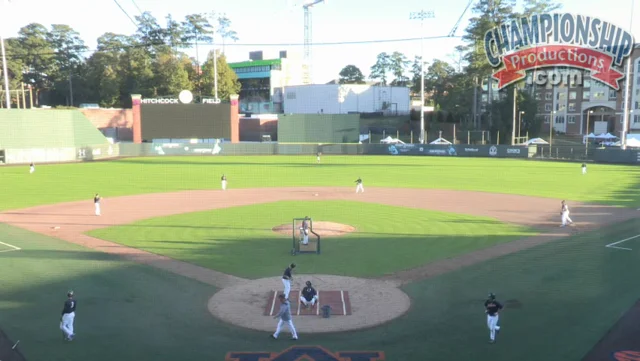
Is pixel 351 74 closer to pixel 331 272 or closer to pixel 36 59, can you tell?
pixel 36 59

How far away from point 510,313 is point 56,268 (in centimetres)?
1714

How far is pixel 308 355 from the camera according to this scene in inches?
528

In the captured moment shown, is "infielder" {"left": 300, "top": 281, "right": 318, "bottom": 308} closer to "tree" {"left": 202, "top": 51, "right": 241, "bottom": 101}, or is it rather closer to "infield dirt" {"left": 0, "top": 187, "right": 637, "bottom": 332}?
"infield dirt" {"left": 0, "top": 187, "right": 637, "bottom": 332}

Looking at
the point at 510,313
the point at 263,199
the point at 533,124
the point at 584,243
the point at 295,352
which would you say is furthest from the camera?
the point at 533,124

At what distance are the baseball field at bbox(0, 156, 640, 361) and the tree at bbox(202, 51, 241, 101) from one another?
216 feet

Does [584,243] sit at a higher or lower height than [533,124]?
lower

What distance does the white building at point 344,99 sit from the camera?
111 metres

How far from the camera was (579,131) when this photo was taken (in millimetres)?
107500

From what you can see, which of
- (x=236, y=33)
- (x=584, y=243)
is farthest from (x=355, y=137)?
(x=584, y=243)

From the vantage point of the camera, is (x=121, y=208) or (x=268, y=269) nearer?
(x=268, y=269)

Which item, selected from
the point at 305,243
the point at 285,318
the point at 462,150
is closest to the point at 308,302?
the point at 285,318

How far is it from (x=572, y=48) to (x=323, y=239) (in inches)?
1888

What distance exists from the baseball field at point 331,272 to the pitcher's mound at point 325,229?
0.18 metres

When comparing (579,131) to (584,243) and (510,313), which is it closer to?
(584,243)
